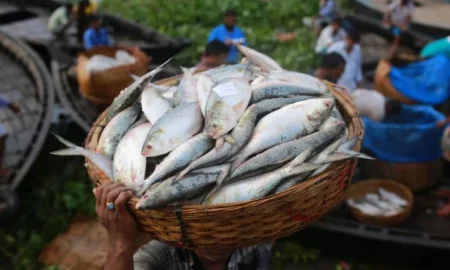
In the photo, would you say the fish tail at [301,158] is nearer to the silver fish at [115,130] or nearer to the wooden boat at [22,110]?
the silver fish at [115,130]

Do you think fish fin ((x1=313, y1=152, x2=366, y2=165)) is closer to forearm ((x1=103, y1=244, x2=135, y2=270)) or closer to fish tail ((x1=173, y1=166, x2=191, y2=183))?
fish tail ((x1=173, y1=166, x2=191, y2=183))

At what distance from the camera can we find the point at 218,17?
41.3 ft

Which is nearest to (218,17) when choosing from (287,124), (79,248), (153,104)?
(79,248)

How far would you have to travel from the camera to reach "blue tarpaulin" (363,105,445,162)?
556 centimetres

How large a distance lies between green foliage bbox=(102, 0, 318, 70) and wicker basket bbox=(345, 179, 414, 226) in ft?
16.6

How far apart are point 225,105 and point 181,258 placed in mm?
806

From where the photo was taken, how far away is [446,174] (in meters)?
6.36

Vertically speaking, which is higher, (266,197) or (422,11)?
(266,197)

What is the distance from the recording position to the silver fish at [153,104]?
2.38m

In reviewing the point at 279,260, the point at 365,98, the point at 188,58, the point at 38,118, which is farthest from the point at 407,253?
the point at 188,58

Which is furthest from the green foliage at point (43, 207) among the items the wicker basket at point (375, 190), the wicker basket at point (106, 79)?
the wicker basket at point (375, 190)

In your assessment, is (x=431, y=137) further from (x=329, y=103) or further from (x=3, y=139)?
(x=3, y=139)

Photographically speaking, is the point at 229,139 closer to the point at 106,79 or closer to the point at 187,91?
the point at 187,91

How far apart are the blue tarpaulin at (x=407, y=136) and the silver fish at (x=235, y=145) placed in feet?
12.1
